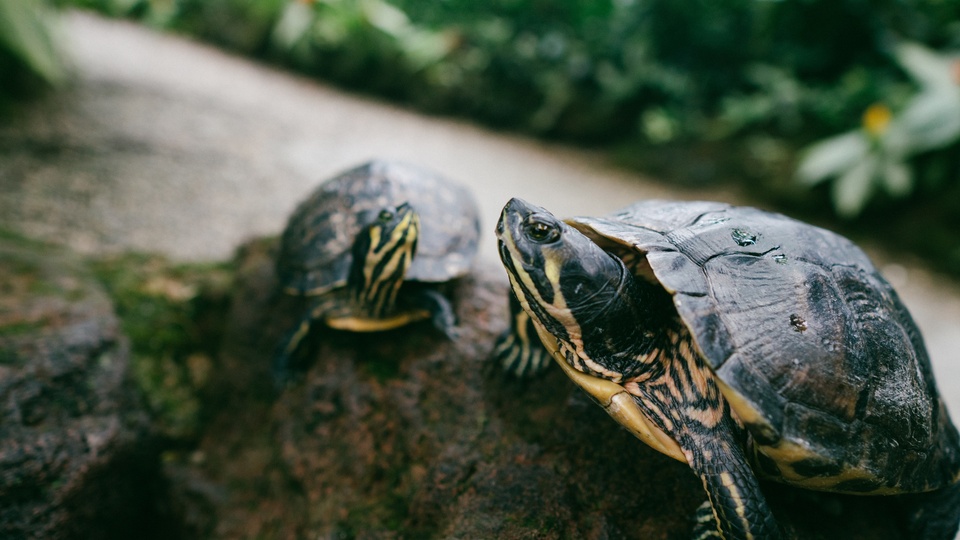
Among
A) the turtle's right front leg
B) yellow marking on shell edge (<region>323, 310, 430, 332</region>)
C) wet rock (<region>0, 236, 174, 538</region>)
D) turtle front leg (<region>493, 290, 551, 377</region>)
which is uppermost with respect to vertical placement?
turtle front leg (<region>493, 290, 551, 377</region>)

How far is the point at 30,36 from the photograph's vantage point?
4.00 metres

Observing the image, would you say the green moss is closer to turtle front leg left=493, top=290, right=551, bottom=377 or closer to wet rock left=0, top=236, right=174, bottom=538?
wet rock left=0, top=236, right=174, bottom=538

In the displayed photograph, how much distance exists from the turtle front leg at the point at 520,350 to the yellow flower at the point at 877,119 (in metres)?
5.19

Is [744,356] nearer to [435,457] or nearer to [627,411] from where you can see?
[627,411]

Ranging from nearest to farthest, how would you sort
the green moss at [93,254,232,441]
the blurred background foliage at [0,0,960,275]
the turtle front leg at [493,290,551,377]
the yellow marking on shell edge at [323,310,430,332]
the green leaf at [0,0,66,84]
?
1. the turtle front leg at [493,290,551,377]
2. the yellow marking on shell edge at [323,310,430,332]
3. the green moss at [93,254,232,441]
4. the green leaf at [0,0,66,84]
5. the blurred background foliage at [0,0,960,275]

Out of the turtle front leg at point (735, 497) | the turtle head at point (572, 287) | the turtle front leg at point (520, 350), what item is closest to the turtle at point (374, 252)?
the turtle front leg at point (520, 350)

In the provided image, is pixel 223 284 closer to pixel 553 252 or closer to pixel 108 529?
pixel 108 529

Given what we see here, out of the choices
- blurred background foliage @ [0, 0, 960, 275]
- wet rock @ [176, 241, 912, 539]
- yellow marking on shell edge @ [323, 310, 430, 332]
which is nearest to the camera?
wet rock @ [176, 241, 912, 539]

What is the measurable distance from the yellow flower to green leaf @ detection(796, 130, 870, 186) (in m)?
0.10

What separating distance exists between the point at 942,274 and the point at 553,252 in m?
5.20

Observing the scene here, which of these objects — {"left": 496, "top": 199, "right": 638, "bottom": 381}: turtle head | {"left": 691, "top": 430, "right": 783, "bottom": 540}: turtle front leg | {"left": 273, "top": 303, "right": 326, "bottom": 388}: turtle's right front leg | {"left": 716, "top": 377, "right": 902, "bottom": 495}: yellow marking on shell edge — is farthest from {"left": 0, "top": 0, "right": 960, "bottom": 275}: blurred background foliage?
{"left": 691, "top": 430, "right": 783, "bottom": 540}: turtle front leg

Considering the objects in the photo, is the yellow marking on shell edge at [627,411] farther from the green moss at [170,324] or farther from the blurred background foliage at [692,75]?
the blurred background foliage at [692,75]

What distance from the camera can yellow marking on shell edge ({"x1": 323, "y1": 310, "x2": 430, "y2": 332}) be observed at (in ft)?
6.84

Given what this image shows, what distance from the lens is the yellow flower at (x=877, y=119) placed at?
5.20 metres
